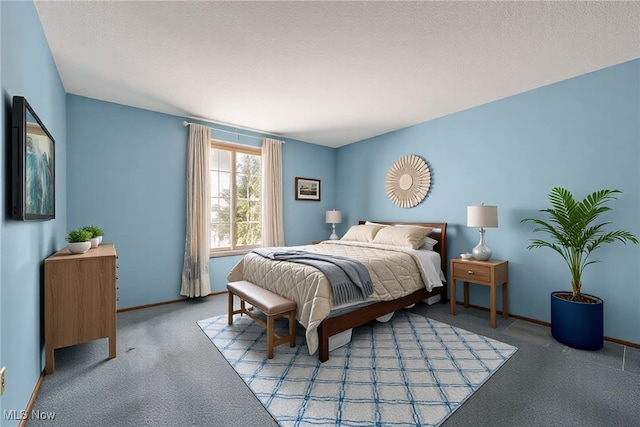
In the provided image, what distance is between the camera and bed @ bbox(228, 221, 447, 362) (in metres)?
2.26

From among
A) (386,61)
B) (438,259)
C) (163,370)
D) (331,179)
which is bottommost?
(163,370)

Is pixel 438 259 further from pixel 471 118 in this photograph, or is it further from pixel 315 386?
pixel 315 386

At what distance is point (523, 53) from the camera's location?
2354 millimetres

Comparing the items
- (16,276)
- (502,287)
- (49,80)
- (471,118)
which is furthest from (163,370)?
(471,118)

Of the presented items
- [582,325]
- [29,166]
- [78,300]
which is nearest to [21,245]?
[29,166]

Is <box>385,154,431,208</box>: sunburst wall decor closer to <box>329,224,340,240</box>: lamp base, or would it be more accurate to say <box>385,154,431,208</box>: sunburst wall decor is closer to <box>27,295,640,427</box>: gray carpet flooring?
<box>329,224,340,240</box>: lamp base

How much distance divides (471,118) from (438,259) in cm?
187

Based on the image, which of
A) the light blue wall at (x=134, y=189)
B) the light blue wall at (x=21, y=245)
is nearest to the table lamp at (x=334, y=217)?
the light blue wall at (x=134, y=189)

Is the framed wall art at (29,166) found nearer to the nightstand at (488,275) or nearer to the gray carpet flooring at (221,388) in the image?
the gray carpet flooring at (221,388)

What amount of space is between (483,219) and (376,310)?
5.23 feet

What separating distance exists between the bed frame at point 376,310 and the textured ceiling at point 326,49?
1.73 metres

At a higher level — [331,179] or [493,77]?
[493,77]

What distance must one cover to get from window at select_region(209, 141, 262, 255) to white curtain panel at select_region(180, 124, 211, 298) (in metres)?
0.26

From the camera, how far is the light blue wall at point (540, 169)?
2504mm
